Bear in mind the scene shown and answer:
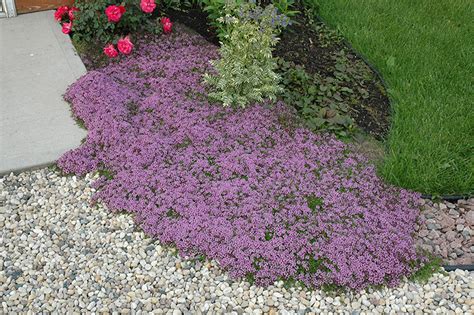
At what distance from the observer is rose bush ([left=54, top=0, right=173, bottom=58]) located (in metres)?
5.09

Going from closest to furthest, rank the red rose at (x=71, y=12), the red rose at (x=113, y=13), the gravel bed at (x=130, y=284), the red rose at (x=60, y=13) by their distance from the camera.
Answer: the gravel bed at (x=130, y=284) → the red rose at (x=113, y=13) → the red rose at (x=71, y=12) → the red rose at (x=60, y=13)

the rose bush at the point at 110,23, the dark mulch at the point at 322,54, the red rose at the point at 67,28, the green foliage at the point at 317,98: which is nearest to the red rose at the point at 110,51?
the rose bush at the point at 110,23

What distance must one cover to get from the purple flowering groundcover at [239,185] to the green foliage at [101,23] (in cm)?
56

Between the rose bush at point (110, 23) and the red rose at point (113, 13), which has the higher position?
the red rose at point (113, 13)

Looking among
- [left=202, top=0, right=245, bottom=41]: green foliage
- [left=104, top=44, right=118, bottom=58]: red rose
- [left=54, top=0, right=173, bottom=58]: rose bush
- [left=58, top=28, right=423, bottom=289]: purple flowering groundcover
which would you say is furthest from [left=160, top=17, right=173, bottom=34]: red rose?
[left=58, top=28, right=423, bottom=289]: purple flowering groundcover

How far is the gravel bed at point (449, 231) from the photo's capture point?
11.8 ft

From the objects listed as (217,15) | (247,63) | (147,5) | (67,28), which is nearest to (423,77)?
(247,63)

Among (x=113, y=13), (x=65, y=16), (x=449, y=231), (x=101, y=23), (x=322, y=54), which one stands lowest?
(x=449, y=231)

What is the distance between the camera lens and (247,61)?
14.4 feet

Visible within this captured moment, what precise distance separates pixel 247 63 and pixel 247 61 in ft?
0.06

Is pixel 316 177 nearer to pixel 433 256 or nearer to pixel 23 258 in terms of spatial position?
pixel 433 256

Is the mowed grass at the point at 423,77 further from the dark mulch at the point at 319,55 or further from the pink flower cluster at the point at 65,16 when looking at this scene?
the pink flower cluster at the point at 65,16

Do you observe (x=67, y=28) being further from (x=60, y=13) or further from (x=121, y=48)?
(x=121, y=48)

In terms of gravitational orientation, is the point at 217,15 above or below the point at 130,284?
above
